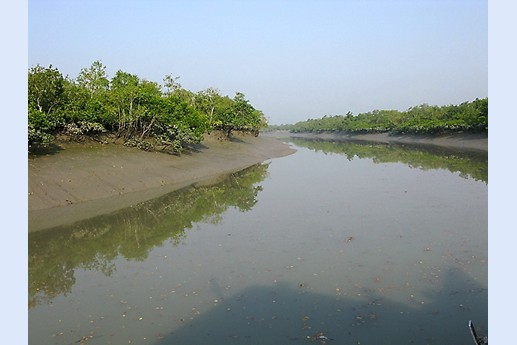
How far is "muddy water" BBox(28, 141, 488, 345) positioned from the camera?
780 cm

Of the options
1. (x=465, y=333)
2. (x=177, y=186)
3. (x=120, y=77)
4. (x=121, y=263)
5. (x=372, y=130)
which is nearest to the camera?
(x=465, y=333)

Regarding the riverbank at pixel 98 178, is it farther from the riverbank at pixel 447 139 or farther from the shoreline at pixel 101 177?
the riverbank at pixel 447 139

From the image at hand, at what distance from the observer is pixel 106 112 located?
28203mm

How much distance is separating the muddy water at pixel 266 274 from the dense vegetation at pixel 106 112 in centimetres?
944

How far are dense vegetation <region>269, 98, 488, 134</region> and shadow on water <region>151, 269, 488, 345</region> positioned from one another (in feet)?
182

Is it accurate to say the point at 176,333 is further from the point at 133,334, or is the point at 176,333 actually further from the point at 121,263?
the point at 121,263

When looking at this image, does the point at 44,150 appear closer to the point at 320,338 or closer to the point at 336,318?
the point at 336,318

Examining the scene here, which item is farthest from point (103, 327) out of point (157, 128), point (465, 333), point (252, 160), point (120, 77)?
point (252, 160)

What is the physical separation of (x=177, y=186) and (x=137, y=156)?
4.38 metres

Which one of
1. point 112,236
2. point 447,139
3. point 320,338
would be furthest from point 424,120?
point 320,338

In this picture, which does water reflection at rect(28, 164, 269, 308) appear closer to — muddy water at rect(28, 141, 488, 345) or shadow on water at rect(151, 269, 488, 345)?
muddy water at rect(28, 141, 488, 345)

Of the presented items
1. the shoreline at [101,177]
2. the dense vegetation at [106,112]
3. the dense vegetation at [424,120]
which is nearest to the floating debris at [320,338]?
the shoreline at [101,177]

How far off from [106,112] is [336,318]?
25.3 meters

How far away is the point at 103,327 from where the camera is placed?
8.02m
